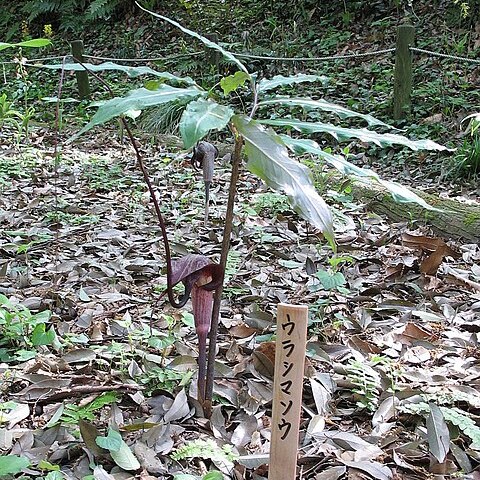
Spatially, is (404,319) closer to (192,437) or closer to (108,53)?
(192,437)

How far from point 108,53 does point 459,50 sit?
175 inches

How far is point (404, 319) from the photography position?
1.85 m

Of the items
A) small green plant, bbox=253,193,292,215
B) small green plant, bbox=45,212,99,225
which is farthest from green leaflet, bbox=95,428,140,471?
small green plant, bbox=253,193,292,215

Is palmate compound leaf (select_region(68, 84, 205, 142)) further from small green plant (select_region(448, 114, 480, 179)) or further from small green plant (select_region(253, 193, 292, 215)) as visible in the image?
small green plant (select_region(448, 114, 480, 179))

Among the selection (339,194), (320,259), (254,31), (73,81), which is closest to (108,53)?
(73,81)

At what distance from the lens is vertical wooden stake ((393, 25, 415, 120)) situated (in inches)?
183

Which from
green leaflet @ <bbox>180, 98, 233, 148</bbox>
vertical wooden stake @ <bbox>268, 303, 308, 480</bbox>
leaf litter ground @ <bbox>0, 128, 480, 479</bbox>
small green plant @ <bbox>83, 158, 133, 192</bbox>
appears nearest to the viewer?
green leaflet @ <bbox>180, 98, 233, 148</bbox>

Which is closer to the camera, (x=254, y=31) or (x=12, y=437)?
(x=12, y=437)

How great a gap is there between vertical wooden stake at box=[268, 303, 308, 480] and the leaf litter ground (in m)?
0.25

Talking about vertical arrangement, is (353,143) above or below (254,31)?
below

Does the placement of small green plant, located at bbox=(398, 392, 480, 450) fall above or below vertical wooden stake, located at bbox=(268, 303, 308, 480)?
below

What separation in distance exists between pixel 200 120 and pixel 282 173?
0.14 metres

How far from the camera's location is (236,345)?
1629 mm

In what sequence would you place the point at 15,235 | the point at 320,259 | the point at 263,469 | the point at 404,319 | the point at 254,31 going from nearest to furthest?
1. the point at 263,469
2. the point at 404,319
3. the point at 320,259
4. the point at 15,235
5. the point at 254,31
